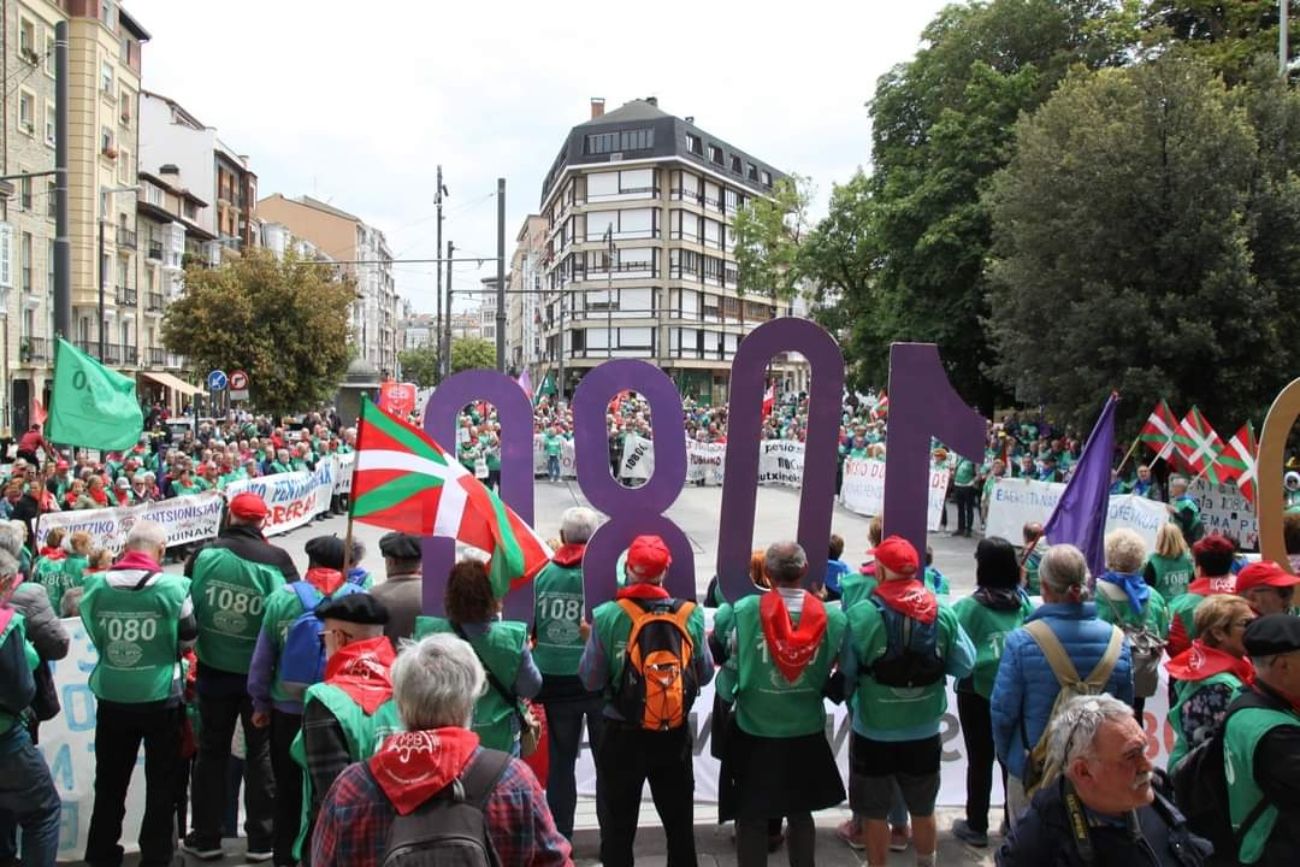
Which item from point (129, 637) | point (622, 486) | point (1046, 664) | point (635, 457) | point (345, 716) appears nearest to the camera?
point (345, 716)

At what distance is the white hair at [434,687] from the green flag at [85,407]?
22.9 ft

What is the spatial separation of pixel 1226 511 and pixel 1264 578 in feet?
38.4

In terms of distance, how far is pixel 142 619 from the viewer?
484 centimetres

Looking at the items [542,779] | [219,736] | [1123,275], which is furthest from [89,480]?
[1123,275]

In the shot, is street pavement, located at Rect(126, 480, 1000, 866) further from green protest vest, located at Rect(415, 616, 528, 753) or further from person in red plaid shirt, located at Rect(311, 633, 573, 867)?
person in red plaid shirt, located at Rect(311, 633, 573, 867)

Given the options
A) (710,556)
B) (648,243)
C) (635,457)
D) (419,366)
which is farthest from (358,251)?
(710,556)

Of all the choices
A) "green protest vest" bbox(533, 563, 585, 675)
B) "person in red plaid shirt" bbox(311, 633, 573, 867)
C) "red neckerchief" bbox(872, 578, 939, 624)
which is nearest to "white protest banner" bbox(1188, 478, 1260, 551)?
"red neckerchief" bbox(872, 578, 939, 624)

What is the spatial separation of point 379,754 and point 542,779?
270 centimetres

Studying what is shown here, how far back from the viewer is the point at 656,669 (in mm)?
4367

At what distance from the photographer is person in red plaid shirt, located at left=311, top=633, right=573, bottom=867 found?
259 centimetres

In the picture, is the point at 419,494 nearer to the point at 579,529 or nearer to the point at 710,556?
the point at 579,529

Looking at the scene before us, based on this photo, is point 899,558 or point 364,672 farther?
point 899,558

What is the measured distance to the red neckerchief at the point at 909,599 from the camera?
182 inches

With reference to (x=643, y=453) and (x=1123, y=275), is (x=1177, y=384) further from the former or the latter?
(x=643, y=453)
